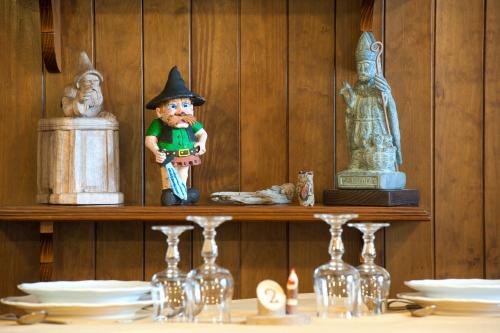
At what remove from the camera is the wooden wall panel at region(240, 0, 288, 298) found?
2.13 metres

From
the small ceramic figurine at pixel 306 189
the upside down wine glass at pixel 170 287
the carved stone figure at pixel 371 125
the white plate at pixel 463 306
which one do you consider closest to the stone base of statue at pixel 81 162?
the small ceramic figurine at pixel 306 189

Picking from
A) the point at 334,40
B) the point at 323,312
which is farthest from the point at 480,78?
the point at 323,312

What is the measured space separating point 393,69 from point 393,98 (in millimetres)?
71

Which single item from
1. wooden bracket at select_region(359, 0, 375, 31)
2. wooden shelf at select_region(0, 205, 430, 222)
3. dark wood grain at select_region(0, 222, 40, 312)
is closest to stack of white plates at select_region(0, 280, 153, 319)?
wooden shelf at select_region(0, 205, 430, 222)

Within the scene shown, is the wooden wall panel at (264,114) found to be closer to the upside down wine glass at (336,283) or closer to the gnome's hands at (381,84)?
Answer: the gnome's hands at (381,84)

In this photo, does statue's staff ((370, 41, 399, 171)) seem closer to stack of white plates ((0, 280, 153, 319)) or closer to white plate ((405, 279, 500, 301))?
white plate ((405, 279, 500, 301))

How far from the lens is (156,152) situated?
6.45ft

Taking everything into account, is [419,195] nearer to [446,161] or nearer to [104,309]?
[446,161]

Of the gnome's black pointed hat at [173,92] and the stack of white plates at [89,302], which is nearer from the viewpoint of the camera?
the stack of white plates at [89,302]

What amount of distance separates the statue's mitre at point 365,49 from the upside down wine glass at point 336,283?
735 millimetres

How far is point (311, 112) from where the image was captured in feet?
7.01

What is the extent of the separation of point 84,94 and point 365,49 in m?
0.60

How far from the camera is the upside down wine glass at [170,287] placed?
1.29 metres

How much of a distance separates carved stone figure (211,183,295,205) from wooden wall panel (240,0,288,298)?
0.30 ft
